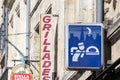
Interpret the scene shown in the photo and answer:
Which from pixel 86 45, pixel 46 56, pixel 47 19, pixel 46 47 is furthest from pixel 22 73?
pixel 86 45

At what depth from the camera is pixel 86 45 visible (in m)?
15.5

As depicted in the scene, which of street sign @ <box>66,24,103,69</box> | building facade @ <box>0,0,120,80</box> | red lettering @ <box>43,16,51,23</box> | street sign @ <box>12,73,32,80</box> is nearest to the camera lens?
street sign @ <box>66,24,103,69</box>

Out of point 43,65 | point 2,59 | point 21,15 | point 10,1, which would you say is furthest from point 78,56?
point 2,59

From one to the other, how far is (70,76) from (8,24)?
2265 cm

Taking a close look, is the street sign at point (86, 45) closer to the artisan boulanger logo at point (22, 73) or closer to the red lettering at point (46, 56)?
the red lettering at point (46, 56)

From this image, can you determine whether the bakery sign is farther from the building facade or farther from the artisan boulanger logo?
the artisan boulanger logo

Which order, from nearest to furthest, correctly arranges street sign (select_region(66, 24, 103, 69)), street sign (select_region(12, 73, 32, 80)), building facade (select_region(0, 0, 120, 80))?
street sign (select_region(66, 24, 103, 69)) → building facade (select_region(0, 0, 120, 80)) → street sign (select_region(12, 73, 32, 80))

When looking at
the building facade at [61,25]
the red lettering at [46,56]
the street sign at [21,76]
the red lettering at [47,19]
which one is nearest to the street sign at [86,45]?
the building facade at [61,25]

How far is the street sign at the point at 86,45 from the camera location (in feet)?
50.3

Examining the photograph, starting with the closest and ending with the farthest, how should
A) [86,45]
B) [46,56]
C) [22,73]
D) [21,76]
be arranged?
[86,45] → [46,56] → [22,73] → [21,76]

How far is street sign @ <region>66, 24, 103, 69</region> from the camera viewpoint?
1533cm

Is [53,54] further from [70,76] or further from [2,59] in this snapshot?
[2,59]

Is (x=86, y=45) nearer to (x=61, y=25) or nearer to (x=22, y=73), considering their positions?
(x=61, y=25)

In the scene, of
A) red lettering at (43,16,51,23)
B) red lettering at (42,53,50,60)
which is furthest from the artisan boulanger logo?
red lettering at (43,16,51,23)
